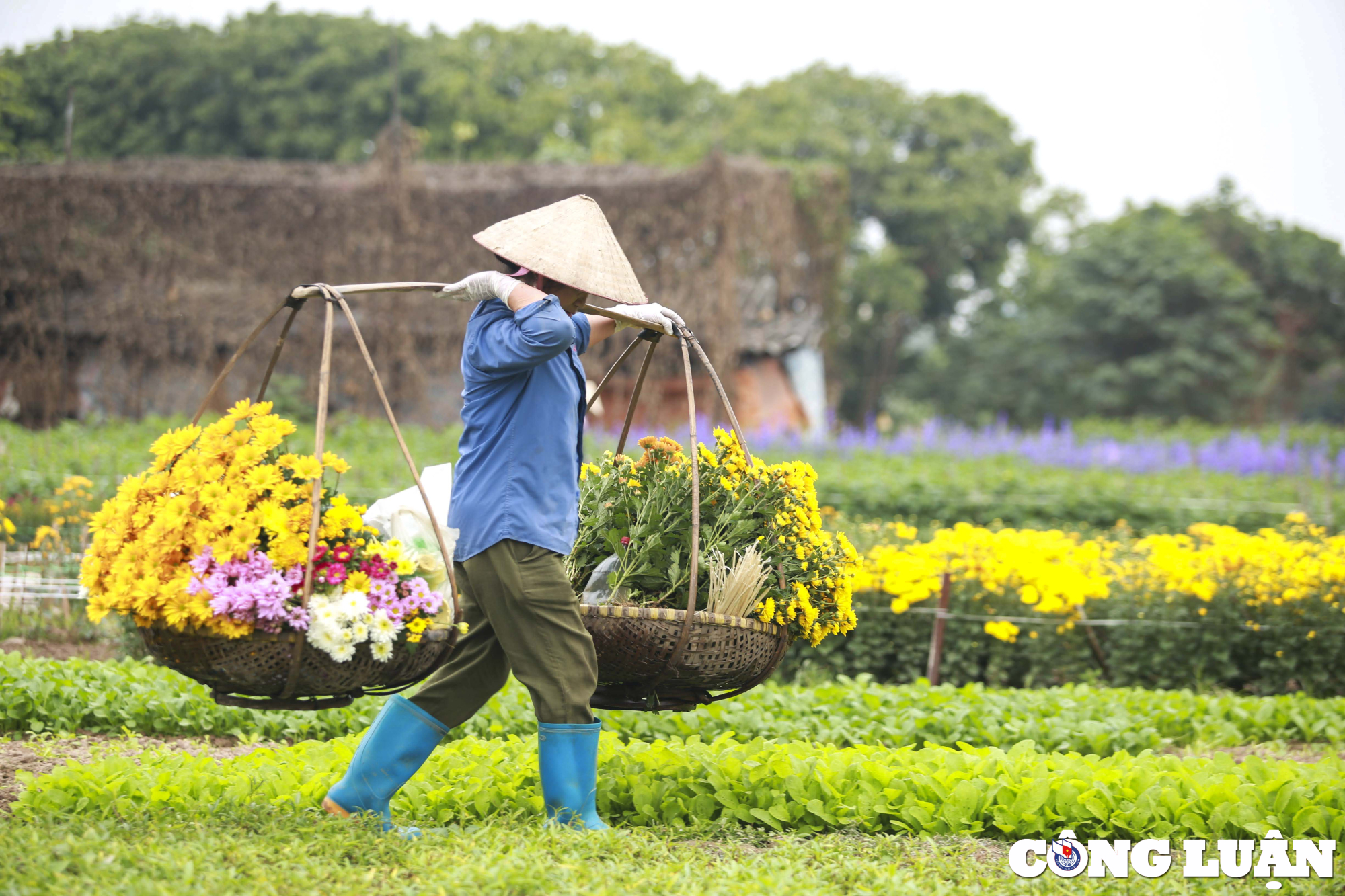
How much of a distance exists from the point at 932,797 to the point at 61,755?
3072 mm

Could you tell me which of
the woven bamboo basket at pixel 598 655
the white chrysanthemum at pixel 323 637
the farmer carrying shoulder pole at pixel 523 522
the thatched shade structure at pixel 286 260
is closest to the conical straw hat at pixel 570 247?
the farmer carrying shoulder pole at pixel 523 522

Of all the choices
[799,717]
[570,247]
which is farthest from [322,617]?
[799,717]

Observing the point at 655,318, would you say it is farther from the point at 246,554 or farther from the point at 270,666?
the point at 270,666

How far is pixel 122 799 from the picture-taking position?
3084 mm

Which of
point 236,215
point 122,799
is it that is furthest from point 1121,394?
point 122,799

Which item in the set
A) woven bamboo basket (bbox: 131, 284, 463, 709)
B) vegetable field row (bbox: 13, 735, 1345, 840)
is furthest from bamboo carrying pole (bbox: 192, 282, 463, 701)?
vegetable field row (bbox: 13, 735, 1345, 840)

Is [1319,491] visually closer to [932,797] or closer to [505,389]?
[932,797]

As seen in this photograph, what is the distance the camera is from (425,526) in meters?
3.54

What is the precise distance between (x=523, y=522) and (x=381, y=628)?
469mm

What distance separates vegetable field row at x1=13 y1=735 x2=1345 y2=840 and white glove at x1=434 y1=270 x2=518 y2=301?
4.96 ft

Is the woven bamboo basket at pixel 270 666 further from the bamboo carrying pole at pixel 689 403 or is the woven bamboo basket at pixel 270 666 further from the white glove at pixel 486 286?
the white glove at pixel 486 286

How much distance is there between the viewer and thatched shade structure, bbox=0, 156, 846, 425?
14594 millimetres

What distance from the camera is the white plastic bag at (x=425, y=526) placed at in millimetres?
3203

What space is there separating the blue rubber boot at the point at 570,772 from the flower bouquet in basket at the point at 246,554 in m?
0.48
